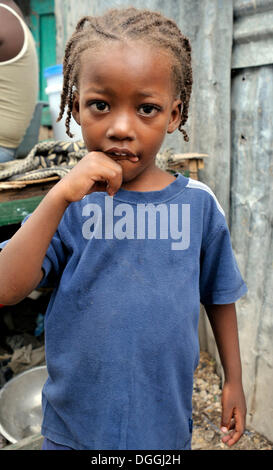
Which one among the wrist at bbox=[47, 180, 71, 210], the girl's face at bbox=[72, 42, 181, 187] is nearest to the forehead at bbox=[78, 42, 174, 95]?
the girl's face at bbox=[72, 42, 181, 187]

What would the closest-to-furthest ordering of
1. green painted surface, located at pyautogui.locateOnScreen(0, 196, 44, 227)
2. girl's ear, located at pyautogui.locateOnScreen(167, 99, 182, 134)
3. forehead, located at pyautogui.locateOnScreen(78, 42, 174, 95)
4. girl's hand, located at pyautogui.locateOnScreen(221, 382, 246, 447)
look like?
forehead, located at pyautogui.locateOnScreen(78, 42, 174, 95) → girl's ear, located at pyautogui.locateOnScreen(167, 99, 182, 134) → girl's hand, located at pyautogui.locateOnScreen(221, 382, 246, 447) → green painted surface, located at pyautogui.locateOnScreen(0, 196, 44, 227)

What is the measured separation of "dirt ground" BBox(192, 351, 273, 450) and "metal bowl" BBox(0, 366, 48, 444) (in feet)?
3.06

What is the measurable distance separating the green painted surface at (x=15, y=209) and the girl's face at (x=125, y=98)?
0.98m

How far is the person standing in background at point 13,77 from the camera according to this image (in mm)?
2500

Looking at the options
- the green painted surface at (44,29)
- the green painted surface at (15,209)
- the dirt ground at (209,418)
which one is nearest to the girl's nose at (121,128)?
the green painted surface at (15,209)

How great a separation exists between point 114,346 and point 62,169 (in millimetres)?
1206

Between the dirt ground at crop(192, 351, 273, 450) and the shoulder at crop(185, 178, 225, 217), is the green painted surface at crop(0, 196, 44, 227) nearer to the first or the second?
the shoulder at crop(185, 178, 225, 217)

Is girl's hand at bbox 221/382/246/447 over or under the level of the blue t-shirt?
under

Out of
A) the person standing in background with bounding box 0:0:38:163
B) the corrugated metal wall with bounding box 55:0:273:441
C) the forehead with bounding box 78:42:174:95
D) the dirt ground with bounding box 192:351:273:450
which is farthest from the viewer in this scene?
the person standing in background with bounding box 0:0:38:163

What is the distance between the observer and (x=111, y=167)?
93 cm

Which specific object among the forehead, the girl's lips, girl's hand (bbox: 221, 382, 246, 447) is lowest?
girl's hand (bbox: 221, 382, 246, 447)

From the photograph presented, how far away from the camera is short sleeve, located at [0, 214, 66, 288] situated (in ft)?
3.38

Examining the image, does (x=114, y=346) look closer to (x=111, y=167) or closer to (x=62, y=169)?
(x=111, y=167)
